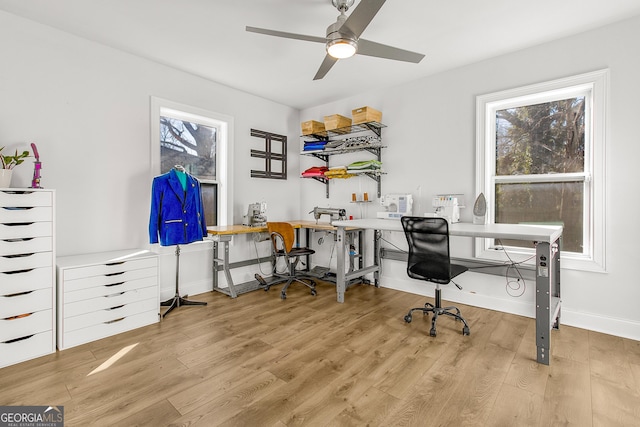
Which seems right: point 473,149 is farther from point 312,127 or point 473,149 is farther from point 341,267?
point 312,127

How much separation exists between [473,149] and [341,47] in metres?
1.93

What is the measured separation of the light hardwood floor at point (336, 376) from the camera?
1.59 m

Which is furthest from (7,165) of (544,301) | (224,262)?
(544,301)

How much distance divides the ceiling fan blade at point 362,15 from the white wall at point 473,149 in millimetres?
1819

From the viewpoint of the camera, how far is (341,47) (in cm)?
212

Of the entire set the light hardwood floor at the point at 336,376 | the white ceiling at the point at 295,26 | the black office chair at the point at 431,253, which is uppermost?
the white ceiling at the point at 295,26

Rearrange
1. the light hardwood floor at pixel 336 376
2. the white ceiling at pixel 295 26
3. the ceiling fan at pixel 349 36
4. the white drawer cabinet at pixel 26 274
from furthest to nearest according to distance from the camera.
Result: the white ceiling at pixel 295 26 → the white drawer cabinet at pixel 26 274 → the ceiling fan at pixel 349 36 → the light hardwood floor at pixel 336 376

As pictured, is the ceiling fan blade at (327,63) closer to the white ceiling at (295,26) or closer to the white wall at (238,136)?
the white ceiling at (295,26)

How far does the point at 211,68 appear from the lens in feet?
11.0

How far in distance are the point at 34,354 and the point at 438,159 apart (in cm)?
400

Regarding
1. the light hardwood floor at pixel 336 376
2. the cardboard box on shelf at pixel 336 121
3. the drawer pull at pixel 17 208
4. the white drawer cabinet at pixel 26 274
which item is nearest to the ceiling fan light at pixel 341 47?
the cardboard box on shelf at pixel 336 121

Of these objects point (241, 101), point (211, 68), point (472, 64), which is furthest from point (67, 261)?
point (472, 64)

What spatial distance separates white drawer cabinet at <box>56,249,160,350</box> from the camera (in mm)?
2305

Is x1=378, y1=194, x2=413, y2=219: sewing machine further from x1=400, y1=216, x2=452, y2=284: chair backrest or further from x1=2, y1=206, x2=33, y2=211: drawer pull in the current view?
x1=2, y1=206, x2=33, y2=211: drawer pull
